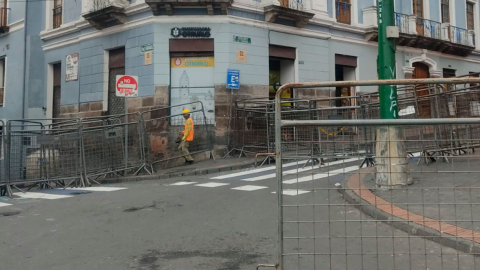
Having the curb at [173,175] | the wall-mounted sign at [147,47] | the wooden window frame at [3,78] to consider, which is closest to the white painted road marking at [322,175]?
the curb at [173,175]

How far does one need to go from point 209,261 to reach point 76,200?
4760mm

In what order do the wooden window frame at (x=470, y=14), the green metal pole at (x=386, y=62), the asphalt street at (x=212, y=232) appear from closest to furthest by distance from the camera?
the asphalt street at (x=212, y=232)
the green metal pole at (x=386, y=62)
the wooden window frame at (x=470, y=14)

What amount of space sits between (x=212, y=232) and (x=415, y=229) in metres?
2.44

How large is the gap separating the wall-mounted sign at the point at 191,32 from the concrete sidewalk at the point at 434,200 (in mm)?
11665

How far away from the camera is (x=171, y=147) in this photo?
44.0ft

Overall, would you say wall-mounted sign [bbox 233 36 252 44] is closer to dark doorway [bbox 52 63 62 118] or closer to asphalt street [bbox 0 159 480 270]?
asphalt street [bbox 0 159 480 270]

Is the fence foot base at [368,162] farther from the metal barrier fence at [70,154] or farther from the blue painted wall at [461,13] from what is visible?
the blue painted wall at [461,13]

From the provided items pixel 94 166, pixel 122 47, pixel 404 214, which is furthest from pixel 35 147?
pixel 404 214

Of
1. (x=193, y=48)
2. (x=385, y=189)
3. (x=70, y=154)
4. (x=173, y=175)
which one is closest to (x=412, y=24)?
(x=193, y=48)

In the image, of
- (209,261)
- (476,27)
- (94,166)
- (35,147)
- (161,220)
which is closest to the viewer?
(209,261)

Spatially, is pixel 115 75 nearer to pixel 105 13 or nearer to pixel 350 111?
pixel 105 13

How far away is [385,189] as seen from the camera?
304 centimetres

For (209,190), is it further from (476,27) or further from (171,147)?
(476,27)

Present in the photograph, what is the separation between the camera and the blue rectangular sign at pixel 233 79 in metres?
14.4
